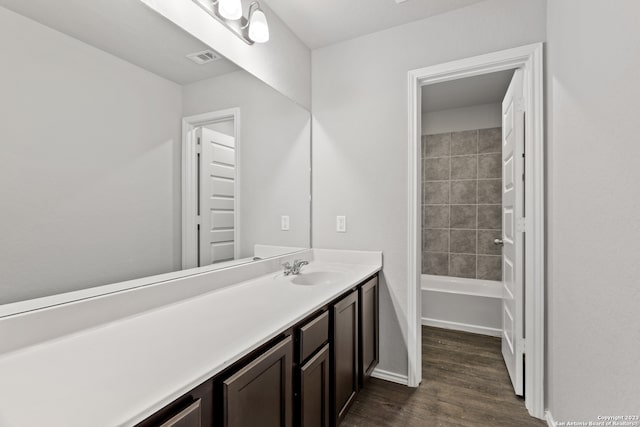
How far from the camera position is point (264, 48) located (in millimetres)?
1901

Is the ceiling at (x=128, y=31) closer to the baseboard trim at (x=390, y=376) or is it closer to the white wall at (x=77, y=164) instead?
the white wall at (x=77, y=164)

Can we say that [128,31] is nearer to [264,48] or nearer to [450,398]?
[264,48]

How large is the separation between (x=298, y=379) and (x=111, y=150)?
3.56 ft

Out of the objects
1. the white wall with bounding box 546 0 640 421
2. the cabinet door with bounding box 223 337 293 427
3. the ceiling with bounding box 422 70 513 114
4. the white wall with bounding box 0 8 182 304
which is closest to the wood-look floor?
the white wall with bounding box 546 0 640 421

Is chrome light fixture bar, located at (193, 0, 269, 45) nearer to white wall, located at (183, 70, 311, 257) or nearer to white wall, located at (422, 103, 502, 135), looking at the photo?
white wall, located at (183, 70, 311, 257)

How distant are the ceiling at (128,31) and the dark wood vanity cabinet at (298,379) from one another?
3.79ft

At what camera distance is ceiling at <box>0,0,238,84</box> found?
0.94 metres

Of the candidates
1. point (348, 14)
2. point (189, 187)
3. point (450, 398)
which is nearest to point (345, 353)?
point (450, 398)

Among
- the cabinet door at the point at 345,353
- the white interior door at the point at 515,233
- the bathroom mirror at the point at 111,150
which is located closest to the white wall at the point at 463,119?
the white interior door at the point at 515,233

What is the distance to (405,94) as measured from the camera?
2.07 metres

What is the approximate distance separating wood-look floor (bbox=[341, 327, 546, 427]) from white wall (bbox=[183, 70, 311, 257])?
1123 mm

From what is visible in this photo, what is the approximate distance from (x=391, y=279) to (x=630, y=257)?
132 cm

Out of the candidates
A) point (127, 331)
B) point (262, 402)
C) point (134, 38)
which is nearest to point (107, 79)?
point (134, 38)

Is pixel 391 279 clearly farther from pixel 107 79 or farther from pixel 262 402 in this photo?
pixel 107 79
